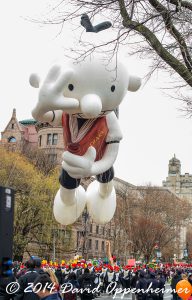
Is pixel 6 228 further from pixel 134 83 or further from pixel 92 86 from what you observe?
pixel 134 83

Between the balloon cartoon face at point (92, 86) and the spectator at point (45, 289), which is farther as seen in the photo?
the balloon cartoon face at point (92, 86)

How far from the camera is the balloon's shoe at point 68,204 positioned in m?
8.27

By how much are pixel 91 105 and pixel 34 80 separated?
106 centimetres

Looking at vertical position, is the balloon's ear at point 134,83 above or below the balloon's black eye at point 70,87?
above

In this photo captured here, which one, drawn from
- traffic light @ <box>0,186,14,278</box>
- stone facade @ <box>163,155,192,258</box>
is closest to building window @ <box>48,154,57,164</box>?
traffic light @ <box>0,186,14,278</box>

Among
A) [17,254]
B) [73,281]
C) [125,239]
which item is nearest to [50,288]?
[73,281]

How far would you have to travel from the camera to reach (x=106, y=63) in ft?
23.8

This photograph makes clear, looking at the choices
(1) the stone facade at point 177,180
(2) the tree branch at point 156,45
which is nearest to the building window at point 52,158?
(2) the tree branch at point 156,45

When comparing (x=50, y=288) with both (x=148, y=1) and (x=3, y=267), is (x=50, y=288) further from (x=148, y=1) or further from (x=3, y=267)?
(x=148, y=1)

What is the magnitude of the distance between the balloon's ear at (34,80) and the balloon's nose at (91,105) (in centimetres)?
78

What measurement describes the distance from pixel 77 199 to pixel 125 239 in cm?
3834

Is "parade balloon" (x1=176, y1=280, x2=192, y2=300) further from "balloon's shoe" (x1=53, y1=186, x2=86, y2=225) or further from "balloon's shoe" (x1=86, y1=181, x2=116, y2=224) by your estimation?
"balloon's shoe" (x1=53, y1=186, x2=86, y2=225)

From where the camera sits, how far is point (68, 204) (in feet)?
27.4

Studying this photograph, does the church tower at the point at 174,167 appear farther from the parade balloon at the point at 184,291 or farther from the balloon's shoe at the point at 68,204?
the parade balloon at the point at 184,291
